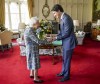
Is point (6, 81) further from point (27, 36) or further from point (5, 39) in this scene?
point (5, 39)

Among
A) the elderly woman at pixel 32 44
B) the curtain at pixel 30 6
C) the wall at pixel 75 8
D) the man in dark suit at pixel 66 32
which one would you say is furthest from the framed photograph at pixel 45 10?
the elderly woman at pixel 32 44

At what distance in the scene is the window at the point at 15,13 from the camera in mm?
10052

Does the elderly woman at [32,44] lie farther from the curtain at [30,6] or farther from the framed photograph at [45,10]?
the framed photograph at [45,10]

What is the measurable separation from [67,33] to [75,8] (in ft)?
Result: 23.0

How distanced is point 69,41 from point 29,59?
100 centimetres

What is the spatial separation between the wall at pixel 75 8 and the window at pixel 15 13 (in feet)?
2.40

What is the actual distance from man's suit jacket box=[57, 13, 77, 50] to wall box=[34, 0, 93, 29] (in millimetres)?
6582

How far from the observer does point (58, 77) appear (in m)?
4.40

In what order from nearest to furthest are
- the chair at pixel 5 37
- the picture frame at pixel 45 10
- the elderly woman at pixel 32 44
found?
the elderly woman at pixel 32 44 < the chair at pixel 5 37 < the picture frame at pixel 45 10

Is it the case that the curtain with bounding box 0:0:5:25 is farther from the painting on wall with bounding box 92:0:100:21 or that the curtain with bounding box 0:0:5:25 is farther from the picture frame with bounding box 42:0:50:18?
the painting on wall with bounding box 92:0:100:21

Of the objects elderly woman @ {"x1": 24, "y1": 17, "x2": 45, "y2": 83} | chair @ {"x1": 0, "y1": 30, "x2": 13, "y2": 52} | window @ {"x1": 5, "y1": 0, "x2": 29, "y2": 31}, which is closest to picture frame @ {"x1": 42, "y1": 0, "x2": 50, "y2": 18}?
window @ {"x1": 5, "y1": 0, "x2": 29, "y2": 31}

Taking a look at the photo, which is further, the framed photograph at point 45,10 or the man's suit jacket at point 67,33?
the framed photograph at point 45,10

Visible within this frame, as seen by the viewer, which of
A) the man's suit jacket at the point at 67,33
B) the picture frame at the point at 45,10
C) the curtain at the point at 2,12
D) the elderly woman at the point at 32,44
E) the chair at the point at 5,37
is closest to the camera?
the elderly woman at the point at 32,44

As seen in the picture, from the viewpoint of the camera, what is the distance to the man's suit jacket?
3.84m
